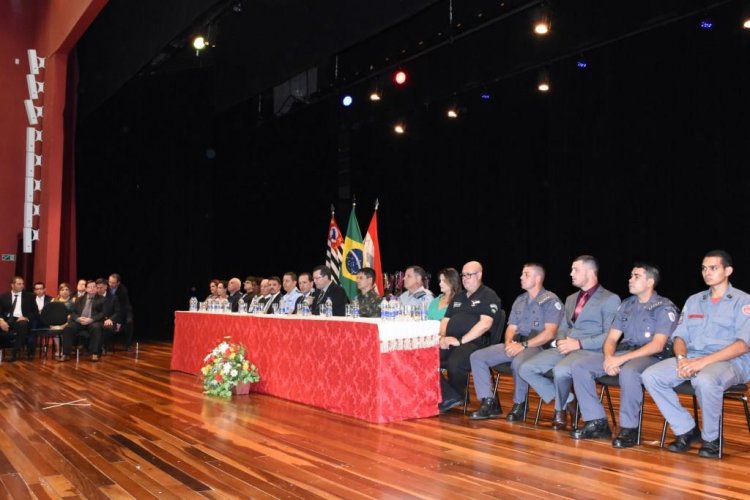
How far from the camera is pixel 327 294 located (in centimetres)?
654

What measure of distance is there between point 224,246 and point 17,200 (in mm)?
3844

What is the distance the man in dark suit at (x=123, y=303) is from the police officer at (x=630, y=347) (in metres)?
8.14

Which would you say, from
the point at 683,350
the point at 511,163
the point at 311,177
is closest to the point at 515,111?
the point at 511,163

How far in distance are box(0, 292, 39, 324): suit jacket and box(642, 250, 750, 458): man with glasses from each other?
27.5 feet

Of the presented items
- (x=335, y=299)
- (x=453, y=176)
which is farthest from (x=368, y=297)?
(x=453, y=176)

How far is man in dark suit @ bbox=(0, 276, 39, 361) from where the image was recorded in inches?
380

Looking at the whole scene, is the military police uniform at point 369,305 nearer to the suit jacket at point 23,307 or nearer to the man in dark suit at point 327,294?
the man in dark suit at point 327,294

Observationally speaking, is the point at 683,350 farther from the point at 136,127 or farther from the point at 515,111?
the point at 136,127

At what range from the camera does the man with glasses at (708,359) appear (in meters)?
3.82

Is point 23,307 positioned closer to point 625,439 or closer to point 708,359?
point 625,439

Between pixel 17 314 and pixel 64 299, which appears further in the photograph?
pixel 64 299

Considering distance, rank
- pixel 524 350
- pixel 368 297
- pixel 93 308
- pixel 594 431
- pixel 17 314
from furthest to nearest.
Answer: pixel 93 308, pixel 17 314, pixel 368 297, pixel 524 350, pixel 594 431

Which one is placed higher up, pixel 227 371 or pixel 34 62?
pixel 34 62

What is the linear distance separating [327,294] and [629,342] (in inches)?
114
